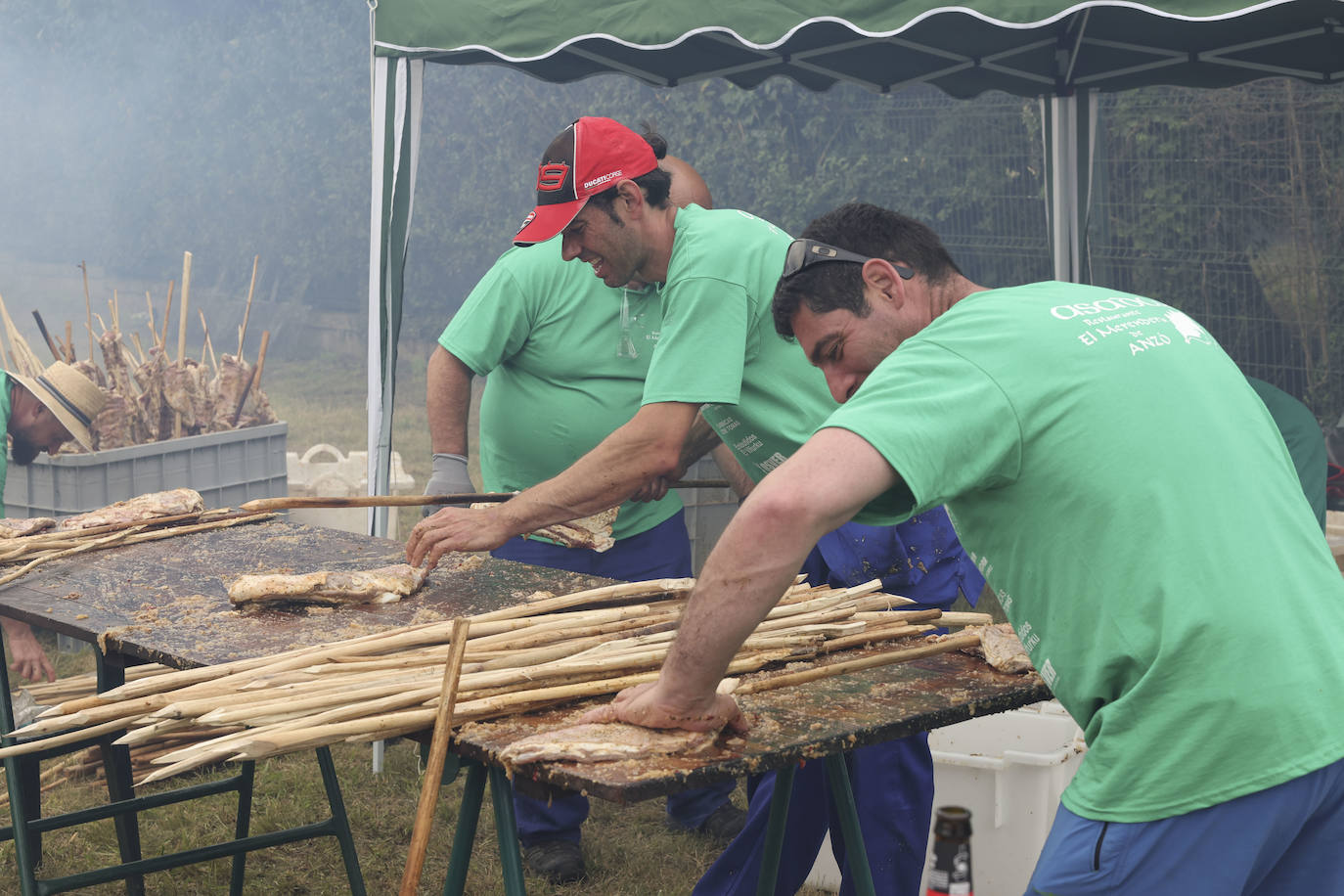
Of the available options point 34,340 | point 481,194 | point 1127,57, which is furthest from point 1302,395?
point 34,340

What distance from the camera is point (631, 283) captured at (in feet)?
12.4

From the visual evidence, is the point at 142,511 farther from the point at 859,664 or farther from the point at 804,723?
the point at 804,723

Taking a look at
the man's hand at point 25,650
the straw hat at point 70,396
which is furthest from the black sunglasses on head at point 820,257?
the straw hat at point 70,396

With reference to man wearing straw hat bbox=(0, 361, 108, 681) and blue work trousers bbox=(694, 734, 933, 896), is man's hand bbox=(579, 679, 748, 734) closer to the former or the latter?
blue work trousers bbox=(694, 734, 933, 896)

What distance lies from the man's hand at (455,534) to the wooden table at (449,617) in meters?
0.09

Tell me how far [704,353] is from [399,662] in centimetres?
108

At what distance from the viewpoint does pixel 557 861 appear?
4.05m

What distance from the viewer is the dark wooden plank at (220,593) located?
277cm

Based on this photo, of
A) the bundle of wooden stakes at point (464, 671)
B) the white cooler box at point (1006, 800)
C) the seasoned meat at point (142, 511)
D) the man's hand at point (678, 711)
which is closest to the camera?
the man's hand at point (678, 711)

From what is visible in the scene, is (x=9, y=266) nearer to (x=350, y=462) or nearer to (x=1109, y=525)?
(x=350, y=462)

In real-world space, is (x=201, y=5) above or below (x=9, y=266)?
above

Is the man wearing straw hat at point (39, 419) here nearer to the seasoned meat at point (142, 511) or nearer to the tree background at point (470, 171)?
the seasoned meat at point (142, 511)

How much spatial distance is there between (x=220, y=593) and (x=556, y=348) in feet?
4.27

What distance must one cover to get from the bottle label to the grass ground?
2584 millimetres
